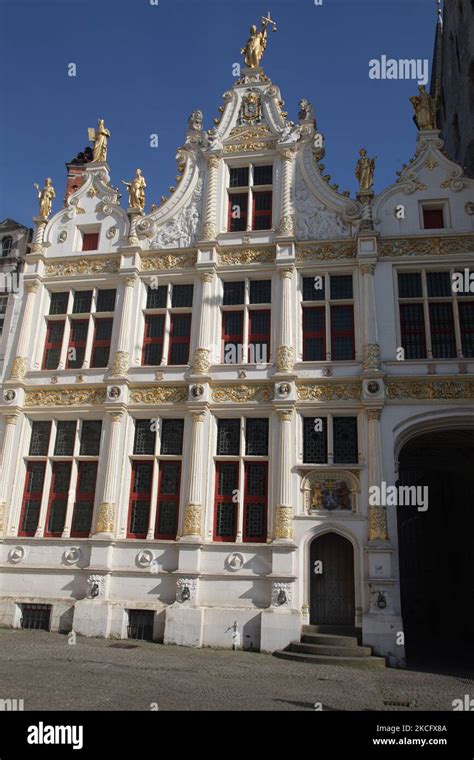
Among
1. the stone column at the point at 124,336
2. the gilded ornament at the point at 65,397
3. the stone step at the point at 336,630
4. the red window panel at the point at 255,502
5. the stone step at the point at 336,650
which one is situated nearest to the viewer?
the stone step at the point at 336,650

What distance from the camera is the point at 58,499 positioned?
1875 cm

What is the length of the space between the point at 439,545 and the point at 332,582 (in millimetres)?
9882

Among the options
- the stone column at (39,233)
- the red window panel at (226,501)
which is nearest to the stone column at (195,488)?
the red window panel at (226,501)

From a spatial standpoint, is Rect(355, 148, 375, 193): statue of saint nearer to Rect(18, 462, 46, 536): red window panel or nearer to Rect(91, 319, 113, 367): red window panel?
Rect(91, 319, 113, 367): red window panel

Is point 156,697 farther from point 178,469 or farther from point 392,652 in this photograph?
point 178,469

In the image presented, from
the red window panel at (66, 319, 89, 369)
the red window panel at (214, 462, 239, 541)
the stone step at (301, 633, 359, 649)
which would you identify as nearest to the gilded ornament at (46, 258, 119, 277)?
the red window panel at (66, 319, 89, 369)

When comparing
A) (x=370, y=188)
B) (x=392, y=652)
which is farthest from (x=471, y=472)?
(x=370, y=188)

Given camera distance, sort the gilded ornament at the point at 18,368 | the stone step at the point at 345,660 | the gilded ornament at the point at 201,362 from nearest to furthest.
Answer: the stone step at the point at 345,660
the gilded ornament at the point at 201,362
the gilded ornament at the point at 18,368

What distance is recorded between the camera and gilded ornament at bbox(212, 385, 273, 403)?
18016 millimetres

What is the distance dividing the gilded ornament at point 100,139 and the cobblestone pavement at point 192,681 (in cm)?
1669

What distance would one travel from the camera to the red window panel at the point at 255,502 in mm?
17094

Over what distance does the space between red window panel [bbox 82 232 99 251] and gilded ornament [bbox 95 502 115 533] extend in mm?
9108

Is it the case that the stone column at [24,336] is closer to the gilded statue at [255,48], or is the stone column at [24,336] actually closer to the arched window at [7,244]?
the arched window at [7,244]

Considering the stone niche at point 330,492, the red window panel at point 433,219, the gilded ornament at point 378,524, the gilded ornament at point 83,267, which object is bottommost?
the gilded ornament at point 378,524
